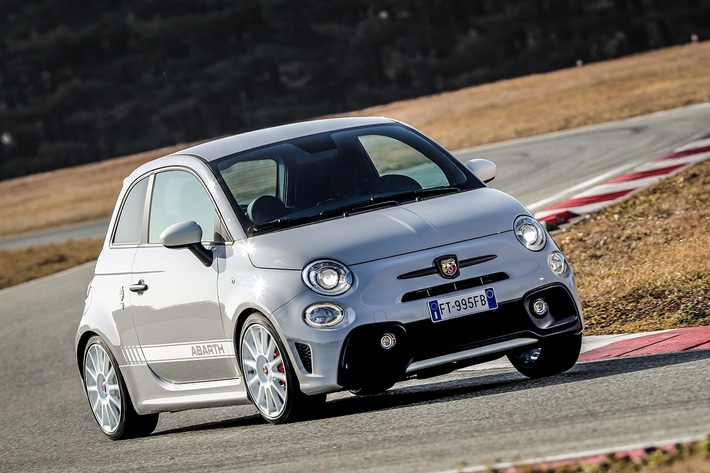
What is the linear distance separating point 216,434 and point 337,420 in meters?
1.06

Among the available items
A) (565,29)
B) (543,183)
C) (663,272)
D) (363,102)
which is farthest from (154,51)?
(663,272)

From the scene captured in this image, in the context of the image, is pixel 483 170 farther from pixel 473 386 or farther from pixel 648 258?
pixel 648 258

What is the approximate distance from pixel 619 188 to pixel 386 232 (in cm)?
929

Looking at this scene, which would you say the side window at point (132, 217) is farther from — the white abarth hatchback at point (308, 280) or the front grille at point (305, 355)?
the front grille at point (305, 355)

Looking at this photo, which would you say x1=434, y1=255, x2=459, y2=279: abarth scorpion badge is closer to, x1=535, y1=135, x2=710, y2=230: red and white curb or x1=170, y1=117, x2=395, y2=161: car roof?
x1=170, y1=117, x2=395, y2=161: car roof

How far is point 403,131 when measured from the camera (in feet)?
28.5

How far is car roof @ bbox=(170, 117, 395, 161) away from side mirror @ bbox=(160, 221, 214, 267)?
0.63m

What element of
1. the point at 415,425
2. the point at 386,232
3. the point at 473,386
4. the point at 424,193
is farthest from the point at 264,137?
the point at 415,425

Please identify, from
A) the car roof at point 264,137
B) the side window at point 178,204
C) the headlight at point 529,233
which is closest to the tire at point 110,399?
the side window at point 178,204

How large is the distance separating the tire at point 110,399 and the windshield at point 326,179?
1541 millimetres

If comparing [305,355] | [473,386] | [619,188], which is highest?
[305,355]

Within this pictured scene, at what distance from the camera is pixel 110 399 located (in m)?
8.86

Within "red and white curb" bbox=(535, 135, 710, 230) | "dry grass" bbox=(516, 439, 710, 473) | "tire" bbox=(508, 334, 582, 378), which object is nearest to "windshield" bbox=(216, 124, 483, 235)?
"tire" bbox=(508, 334, 582, 378)

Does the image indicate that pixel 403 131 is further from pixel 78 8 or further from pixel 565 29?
pixel 78 8
